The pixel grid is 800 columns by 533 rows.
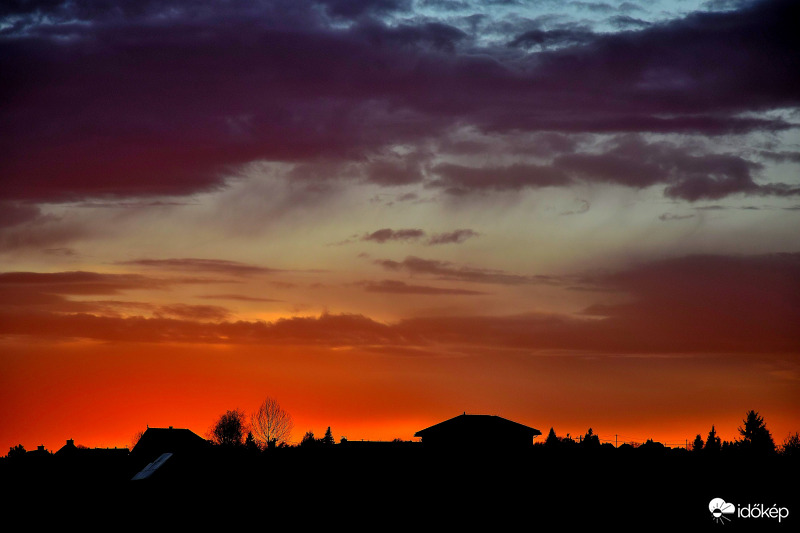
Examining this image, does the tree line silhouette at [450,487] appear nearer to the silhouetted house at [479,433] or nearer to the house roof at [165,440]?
the silhouetted house at [479,433]

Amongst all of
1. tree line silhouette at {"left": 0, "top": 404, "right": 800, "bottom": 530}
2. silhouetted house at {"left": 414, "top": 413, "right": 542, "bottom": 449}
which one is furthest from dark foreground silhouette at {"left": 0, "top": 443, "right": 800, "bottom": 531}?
silhouetted house at {"left": 414, "top": 413, "right": 542, "bottom": 449}

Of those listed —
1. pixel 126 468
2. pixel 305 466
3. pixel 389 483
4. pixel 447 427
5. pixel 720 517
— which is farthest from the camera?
pixel 447 427

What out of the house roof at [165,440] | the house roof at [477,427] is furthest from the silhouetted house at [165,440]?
the house roof at [477,427]

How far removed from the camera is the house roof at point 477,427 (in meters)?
76.2

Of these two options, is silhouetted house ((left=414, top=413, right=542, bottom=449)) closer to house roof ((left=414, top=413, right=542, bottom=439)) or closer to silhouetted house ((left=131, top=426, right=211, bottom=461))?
house roof ((left=414, top=413, right=542, bottom=439))

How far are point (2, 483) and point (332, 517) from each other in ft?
66.9

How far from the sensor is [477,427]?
7631cm

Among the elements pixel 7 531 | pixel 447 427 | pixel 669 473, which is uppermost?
pixel 447 427

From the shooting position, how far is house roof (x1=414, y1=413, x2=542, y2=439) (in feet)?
250

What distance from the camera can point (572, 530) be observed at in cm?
3750

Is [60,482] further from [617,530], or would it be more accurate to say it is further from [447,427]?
[447,427]

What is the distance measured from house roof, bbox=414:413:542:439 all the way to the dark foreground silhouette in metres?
30.6

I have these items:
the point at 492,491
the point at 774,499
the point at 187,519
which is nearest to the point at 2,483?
the point at 187,519

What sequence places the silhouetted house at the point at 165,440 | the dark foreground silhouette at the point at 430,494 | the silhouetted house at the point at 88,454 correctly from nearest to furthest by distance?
the dark foreground silhouette at the point at 430,494, the silhouetted house at the point at 88,454, the silhouetted house at the point at 165,440
